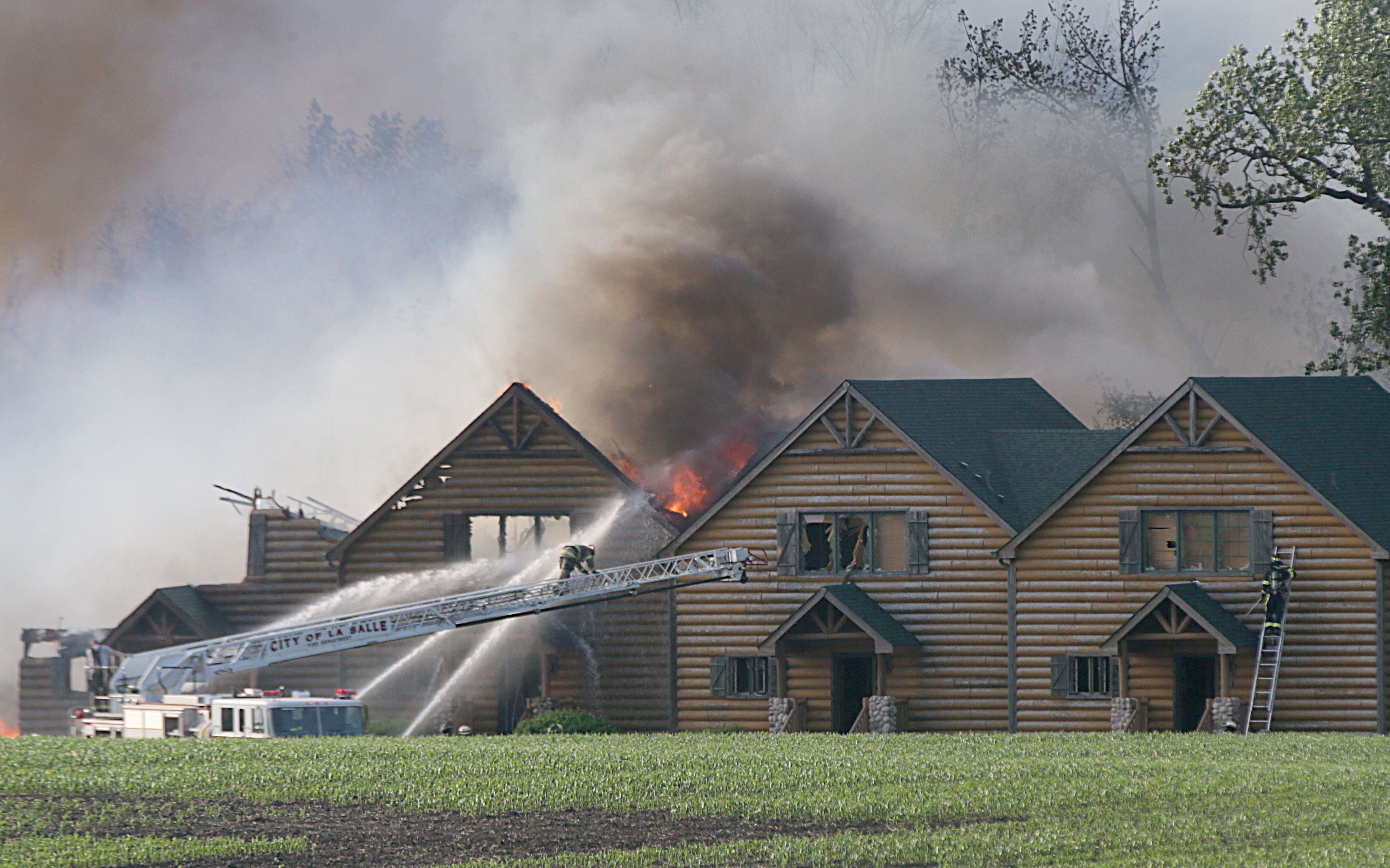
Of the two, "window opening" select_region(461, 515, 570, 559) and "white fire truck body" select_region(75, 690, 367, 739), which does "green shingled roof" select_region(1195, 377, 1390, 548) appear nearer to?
"window opening" select_region(461, 515, 570, 559)

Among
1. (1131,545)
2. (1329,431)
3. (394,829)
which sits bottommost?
(394,829)

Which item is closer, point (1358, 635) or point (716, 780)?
point (716, 780)

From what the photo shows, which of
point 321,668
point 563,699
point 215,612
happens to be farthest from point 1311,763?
point 215,612

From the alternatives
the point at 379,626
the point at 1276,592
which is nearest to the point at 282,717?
the point at 379,626

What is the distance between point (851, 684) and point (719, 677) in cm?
335

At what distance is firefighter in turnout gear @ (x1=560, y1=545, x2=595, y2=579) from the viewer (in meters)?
42.1

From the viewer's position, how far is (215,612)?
4919 cm

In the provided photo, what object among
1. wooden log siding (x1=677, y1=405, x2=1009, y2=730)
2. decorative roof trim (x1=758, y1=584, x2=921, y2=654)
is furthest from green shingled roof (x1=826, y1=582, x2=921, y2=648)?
wooden log siding (x1=677, y1=405, x2=1009, y2=730)

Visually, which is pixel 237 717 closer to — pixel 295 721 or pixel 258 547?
pixel 295 721

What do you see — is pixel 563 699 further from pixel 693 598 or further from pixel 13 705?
pixel 13 705

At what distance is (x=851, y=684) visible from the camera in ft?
146

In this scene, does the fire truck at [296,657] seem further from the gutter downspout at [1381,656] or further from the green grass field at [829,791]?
the gutter downspout at [1381,656]

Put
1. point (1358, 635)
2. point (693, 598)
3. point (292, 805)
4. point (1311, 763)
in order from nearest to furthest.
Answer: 1. point (292, 805)
2. point (1311, 763)
3. point (1358, 635)
4. point (693, 598)

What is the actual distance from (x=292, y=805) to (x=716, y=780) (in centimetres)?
607
